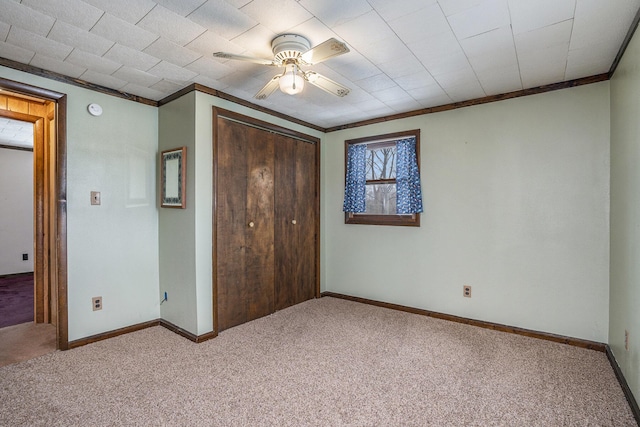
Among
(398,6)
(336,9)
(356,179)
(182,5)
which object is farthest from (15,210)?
(398,6)

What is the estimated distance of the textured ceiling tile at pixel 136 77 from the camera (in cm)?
254

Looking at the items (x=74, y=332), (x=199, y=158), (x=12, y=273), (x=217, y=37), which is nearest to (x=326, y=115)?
(x=199, y=158)

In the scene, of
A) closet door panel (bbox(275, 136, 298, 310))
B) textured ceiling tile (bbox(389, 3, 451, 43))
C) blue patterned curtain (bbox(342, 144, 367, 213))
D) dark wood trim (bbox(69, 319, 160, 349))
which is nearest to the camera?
textured ceiling tile (bbox(389, 3, 451, 43))

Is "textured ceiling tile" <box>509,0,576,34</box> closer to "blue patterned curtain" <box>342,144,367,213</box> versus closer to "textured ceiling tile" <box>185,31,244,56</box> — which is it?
"textured ceiling tile" <box>185,31,244,56</box>

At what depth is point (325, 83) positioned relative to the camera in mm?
2297

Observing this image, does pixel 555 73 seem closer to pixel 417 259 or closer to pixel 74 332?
pixel 417 259

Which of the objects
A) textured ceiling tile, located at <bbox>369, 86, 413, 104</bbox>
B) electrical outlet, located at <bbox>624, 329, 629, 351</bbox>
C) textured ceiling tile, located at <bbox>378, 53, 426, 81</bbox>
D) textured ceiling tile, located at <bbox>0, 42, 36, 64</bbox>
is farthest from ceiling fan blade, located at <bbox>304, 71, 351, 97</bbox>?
electrical outlet, located at <bbox>624, 329, 629, 351</bbox>

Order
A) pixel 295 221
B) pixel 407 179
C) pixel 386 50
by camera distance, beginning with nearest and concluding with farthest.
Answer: pixel 386 50
pixel 407 179
pixel 295 221

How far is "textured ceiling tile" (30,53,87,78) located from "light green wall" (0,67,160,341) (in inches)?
4.4

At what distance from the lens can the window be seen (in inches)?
140

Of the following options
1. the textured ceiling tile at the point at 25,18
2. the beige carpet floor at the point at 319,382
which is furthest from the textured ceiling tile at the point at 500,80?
the textured ceiling tile at the point at 25,18

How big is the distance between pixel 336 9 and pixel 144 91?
2.09 metres

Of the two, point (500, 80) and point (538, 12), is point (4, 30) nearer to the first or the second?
point (538, 12)

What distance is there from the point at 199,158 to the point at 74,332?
178cm
